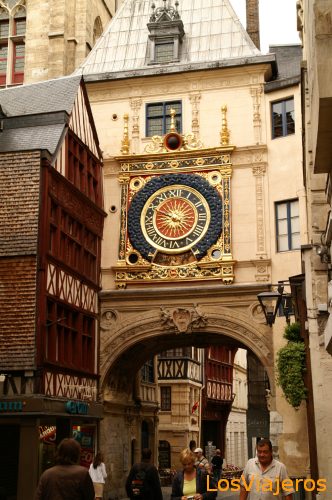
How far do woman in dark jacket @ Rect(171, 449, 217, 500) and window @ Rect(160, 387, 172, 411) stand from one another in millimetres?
25543

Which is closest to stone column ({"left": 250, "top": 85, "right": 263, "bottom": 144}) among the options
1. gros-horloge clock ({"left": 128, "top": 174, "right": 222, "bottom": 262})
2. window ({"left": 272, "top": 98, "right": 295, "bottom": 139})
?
window ({"left": 272, "top": 98, "right": 295, "bottom": 139})

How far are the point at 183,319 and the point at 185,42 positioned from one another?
880cm

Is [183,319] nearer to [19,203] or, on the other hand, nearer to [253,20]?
[19,203]

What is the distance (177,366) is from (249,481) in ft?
87.4

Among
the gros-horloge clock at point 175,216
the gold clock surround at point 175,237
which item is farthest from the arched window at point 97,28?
the gros-horloge clock at point 175,216

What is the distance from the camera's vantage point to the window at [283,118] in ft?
66.5

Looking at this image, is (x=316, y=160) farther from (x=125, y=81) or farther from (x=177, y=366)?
(x=177, y=366)

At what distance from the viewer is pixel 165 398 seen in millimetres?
32594

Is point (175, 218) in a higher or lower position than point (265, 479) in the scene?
higher

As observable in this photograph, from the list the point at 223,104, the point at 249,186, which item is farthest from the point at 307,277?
the point at 223,104

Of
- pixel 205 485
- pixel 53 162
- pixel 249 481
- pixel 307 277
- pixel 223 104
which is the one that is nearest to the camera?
pixel 249 481

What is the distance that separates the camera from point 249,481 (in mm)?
6191

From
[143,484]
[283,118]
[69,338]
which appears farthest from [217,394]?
[143,484]

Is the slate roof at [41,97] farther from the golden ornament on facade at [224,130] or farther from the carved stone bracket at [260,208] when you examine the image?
the carved stone bracket at [260,208]
